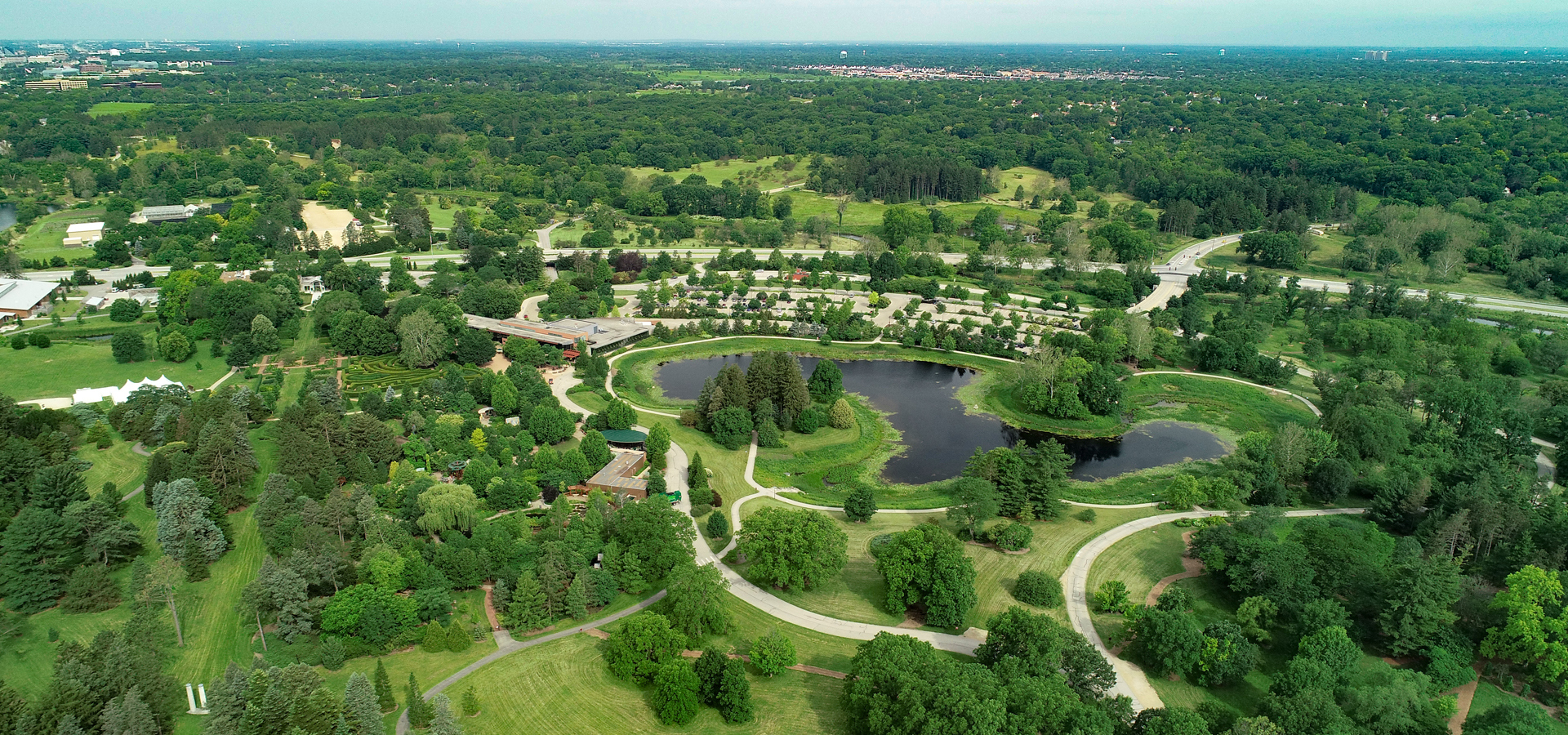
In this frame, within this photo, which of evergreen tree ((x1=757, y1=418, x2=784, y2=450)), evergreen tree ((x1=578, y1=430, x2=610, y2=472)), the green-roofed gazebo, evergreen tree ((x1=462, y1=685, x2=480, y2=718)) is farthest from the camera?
evergreen tree ((x1=757, y1=418, x2=784, y2=450))

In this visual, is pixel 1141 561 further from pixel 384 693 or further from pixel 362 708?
pixel 362 708

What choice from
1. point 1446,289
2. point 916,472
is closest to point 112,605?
point 916,472

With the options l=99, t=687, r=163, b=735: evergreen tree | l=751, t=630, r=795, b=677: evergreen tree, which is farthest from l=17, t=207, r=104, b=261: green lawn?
l=751, t=630, r=795, b=677: evergreen tree

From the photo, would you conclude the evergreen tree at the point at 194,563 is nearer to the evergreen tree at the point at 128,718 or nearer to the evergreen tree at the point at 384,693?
the evergreen tree at the point at 128,718

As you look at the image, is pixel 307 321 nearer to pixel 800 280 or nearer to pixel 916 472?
pixel 800 280

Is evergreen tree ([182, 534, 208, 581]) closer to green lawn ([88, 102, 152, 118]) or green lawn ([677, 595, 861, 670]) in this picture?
green lawn ([677, 595, 861, 670])

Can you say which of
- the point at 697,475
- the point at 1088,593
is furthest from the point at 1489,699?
the point at 697,475

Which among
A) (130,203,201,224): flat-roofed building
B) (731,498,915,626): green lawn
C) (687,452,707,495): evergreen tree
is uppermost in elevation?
(130,203,201,224): flat-roofed building
